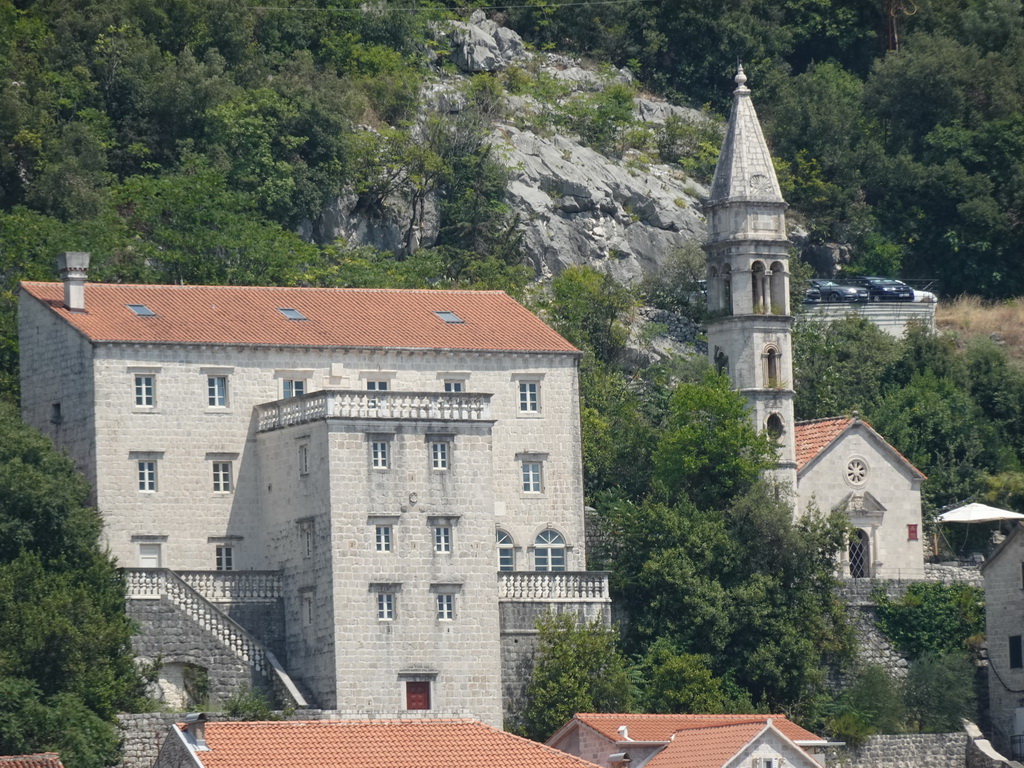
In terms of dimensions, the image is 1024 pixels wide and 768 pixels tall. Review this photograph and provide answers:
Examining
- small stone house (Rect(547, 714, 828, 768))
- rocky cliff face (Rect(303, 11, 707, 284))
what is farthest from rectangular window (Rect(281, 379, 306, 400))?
rocky cliff face (Rect(303, 11, 707, 284))

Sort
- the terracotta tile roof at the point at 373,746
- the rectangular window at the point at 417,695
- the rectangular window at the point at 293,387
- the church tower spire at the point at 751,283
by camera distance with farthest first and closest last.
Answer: the church tower spire at the point at 751,283
the rectangular window at the point at 293,387
the rectangular window at the point at 417,695
the terracotta tile roof at the point at 373,746

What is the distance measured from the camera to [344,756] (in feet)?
194

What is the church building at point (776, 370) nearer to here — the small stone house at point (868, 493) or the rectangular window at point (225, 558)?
the small stone house at point (868, 493)

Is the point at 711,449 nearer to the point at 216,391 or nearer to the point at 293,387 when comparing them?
the point at 293,387

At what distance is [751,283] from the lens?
8281 centimetres

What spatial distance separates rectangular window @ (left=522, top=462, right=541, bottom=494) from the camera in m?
77.6

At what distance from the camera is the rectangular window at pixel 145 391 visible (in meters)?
73.6

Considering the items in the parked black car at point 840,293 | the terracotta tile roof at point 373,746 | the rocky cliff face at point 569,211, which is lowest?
the terracotta tile roof at point 373,746

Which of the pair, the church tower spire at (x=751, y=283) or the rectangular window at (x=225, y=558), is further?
the church tower spire at (x=751, y=283)

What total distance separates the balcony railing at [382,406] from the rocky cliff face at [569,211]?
2505 cm

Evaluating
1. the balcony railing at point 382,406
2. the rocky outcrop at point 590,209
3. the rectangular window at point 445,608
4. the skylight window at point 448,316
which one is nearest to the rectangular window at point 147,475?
the balcony railing at point 382,406

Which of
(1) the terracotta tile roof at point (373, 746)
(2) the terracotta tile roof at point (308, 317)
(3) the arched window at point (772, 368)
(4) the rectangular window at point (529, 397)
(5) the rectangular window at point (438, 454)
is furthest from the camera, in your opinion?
(3) the arched window at point (772, 368)

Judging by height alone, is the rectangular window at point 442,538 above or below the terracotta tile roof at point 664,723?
above

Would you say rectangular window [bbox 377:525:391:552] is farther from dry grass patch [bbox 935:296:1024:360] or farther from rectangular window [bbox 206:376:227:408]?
dry grass patch [bbox 935:296:1024:360]
